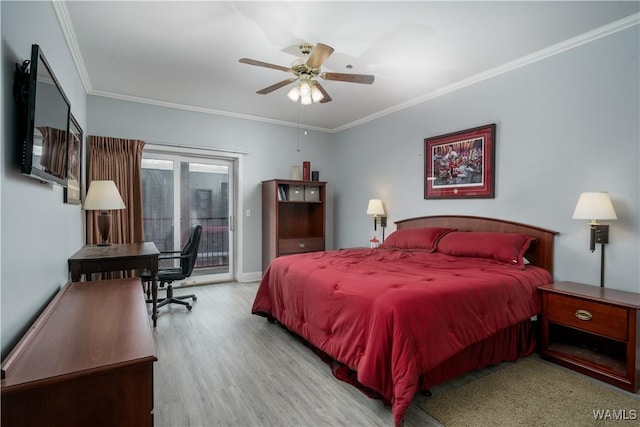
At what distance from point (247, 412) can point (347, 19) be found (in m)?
2.85

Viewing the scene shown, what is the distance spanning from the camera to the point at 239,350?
2775 millimetres

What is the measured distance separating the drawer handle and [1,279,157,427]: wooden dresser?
9.38 feet

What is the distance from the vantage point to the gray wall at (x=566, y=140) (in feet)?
8.46

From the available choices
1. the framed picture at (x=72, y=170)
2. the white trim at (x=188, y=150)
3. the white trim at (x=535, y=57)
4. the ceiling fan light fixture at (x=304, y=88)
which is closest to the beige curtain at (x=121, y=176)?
the white trim at (x=188, y=150)

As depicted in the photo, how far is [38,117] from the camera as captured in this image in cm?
149

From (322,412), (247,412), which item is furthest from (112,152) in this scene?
(322,412)

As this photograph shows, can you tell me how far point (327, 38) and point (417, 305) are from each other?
7.52 feet

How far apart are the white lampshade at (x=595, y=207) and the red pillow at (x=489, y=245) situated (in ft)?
1.75

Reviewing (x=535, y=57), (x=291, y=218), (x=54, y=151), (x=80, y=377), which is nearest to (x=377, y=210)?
(x=291, y=218)

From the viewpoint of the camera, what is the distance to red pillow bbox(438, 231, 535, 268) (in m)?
2.94

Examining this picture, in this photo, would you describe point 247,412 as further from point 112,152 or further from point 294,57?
point 112,152

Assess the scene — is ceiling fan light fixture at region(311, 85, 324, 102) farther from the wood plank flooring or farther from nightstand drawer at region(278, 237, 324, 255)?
nightstand drawer at region(278, 237, 324, 255)

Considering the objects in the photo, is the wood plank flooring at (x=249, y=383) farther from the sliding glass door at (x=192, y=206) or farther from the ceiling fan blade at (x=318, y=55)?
the ceiling fan blade at (x=318, y=55)

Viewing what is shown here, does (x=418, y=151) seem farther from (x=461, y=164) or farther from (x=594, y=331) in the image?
(x=594, y=331)
